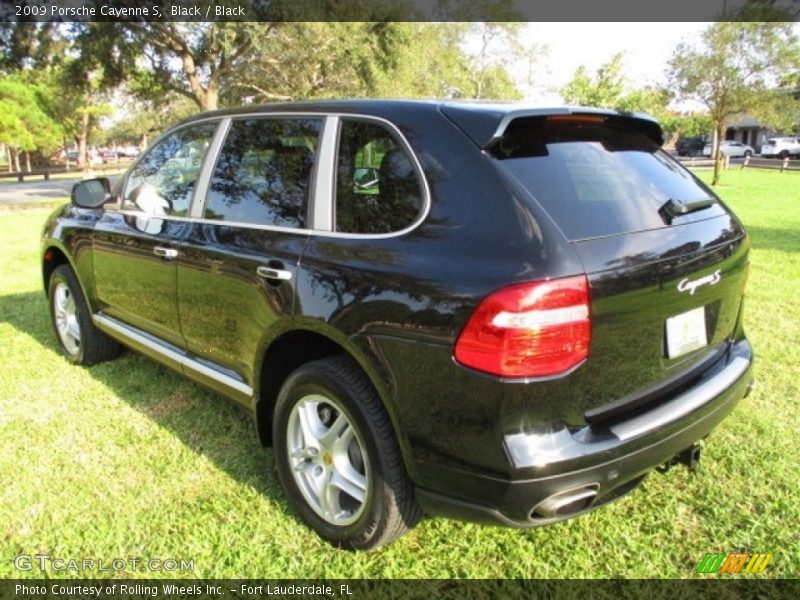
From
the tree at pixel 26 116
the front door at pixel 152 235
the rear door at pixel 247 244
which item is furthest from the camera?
the tree at pixel 26 116

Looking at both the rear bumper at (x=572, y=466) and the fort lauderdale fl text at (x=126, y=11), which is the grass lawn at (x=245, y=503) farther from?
the fort lauderdale fl text at (x=126, y=11)

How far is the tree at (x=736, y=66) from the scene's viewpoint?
67.8 feet

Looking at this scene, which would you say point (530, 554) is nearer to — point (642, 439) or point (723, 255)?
point (642, 439)

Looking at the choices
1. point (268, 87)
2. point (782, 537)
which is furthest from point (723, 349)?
point (268, 87)

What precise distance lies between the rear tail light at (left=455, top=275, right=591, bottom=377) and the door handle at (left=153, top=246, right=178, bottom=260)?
6.10ft

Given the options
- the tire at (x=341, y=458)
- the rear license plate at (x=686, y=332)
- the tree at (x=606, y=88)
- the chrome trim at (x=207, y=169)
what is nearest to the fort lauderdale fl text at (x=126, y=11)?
the chrome trim at (x=207, y=169)

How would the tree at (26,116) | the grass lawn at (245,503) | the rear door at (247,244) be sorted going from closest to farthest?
the grass lawn at (245,503) < the rear door at (247,244) < the tree at (26,116)

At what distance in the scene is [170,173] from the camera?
11.6 feet

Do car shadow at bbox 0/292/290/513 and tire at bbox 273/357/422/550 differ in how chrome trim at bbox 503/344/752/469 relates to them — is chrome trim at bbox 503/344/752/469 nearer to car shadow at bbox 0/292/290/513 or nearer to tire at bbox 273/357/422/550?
tire at bbox 273/357/422/550

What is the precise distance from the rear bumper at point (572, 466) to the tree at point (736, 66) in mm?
22217

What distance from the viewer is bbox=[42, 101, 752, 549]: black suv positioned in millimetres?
1902

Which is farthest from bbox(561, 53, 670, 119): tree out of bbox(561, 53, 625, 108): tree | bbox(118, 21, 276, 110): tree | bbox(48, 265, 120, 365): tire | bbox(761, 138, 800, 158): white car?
bbox(48, 265, 120, 365): tire

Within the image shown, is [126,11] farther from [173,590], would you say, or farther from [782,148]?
[782,148]

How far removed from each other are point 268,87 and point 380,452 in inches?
936
